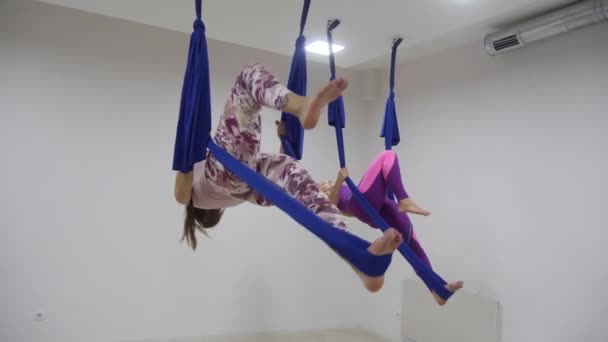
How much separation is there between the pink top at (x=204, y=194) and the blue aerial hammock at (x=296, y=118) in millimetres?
350

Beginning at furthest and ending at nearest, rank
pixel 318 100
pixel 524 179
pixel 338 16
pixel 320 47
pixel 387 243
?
pixel 320 47 → pixel 524 179 → pixel 338 16 → pixel 318 100 → pixel 387 243

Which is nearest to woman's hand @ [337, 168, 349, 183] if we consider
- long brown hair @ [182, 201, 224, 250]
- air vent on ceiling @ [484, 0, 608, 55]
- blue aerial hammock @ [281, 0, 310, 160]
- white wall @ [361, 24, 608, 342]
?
blue aerial hammock @ [281, 0, 310, 160]

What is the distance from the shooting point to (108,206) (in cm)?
363

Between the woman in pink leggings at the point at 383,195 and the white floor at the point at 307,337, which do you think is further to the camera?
the white floor at the point at 307,337

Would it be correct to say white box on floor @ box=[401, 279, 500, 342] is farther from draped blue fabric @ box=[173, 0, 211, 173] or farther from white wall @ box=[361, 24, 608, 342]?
draped blue fabric @ box=[173, 0, 211, 173]

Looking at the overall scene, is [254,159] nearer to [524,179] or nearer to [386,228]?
[386,228]

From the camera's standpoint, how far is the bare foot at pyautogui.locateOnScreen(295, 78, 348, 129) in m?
1.45

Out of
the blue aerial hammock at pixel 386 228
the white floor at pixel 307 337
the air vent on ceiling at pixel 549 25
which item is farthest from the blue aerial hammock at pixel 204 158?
the white floor at pixel 307 337

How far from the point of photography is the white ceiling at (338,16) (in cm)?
272

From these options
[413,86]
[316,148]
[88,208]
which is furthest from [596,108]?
[88,208]

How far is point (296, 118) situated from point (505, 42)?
6.52ft

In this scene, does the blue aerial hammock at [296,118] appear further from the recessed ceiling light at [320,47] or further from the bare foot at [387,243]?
the recessed ceiling light at [320,47]

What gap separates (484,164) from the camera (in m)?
3.51

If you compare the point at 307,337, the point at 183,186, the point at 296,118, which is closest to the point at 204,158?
the point at 183,186
